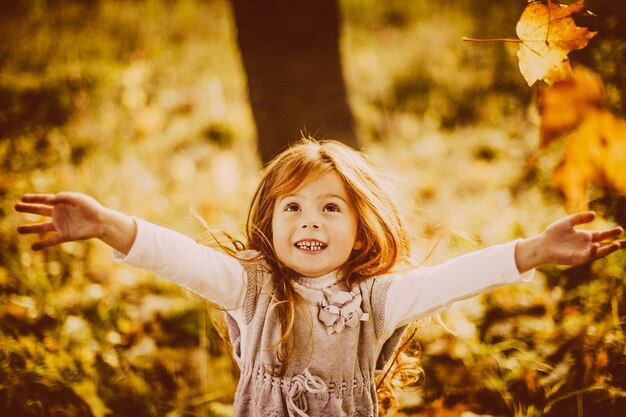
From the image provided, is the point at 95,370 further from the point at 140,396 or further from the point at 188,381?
the point at 188,381

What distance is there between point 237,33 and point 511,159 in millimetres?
1910

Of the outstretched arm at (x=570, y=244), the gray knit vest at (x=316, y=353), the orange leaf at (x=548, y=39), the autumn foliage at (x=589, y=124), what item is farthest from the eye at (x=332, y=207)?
the autumn foliage at (x=589, y=124)

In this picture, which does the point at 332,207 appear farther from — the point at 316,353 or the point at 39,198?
the point at 39,198

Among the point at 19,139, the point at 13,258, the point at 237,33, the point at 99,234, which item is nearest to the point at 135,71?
the point at 19,139

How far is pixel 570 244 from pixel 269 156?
2.06 m

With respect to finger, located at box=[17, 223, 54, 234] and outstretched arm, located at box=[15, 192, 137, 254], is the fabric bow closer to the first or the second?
outstretched arm, located at box=[15, 192, 137, 254]

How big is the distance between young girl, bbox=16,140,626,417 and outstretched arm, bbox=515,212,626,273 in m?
0.11

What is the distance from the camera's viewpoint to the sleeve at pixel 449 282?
1.50m

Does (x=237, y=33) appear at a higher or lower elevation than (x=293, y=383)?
higher

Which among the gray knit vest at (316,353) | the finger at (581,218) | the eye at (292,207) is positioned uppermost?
the eye at (292,207)

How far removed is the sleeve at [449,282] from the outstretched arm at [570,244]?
6cm

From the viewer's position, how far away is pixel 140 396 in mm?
2225

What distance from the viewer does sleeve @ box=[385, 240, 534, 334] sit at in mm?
1503

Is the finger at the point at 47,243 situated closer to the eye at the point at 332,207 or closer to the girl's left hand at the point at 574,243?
the eye at the point at 332,207
